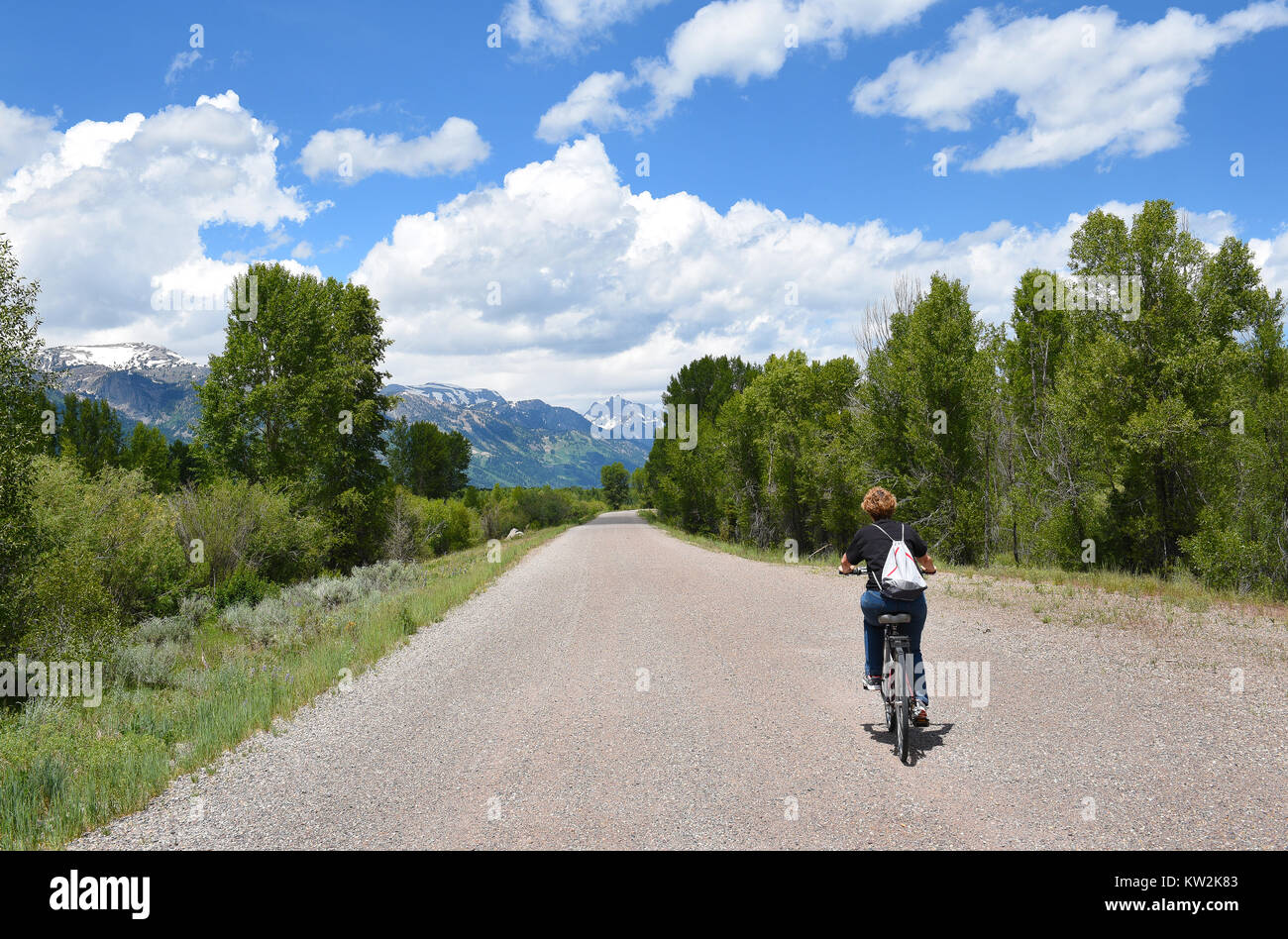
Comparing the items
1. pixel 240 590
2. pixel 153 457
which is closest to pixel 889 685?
pixel 240 590

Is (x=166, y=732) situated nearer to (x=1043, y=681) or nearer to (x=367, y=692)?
(x=367, y=692)

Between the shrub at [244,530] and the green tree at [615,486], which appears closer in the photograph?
the shrub at [244,530]

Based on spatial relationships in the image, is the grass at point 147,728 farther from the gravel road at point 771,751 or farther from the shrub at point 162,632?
the shrub at point 162,632

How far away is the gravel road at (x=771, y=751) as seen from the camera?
12.9 ft

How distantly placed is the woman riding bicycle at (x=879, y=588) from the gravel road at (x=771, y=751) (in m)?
0.56

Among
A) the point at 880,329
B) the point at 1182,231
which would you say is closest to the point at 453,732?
the point at 1182,231

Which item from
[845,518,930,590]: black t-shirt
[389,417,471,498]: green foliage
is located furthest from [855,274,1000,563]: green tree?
[389,417,471,498]: green foliage

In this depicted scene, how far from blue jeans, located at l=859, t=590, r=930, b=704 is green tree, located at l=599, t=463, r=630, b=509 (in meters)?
145

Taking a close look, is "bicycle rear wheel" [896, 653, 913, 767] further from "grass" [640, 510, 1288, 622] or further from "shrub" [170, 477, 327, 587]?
"shrub" [170, 477, 327, 587]

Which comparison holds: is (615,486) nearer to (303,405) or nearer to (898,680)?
(303,405)

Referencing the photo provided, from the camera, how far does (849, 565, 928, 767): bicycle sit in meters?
4.97

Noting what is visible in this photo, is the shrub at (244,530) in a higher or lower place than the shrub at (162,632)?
higher

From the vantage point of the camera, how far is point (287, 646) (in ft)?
38.4

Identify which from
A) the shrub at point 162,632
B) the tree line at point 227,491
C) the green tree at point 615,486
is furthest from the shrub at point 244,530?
the green tree at point 615,486
